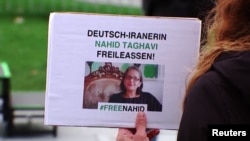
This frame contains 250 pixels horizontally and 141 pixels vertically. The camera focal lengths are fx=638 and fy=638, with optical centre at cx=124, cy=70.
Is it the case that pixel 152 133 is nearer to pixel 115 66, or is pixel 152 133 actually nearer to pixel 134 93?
pixel 134 93

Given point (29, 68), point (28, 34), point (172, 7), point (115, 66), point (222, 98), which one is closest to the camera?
point (222, 98)

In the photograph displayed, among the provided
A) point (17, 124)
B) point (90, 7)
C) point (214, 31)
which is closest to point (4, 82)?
point (17, 124)

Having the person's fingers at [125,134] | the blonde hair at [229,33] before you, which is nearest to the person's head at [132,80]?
the person's fingers at [125,134]

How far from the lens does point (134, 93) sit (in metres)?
2.22

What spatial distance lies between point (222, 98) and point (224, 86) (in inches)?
1.2

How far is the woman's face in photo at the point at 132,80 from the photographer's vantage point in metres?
2.18

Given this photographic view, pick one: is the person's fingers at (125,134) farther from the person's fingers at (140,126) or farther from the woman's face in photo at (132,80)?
the woman's face in photo at (132,80)

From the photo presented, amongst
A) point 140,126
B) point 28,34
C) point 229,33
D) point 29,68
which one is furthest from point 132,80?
point 28,34

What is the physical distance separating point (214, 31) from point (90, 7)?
919cm

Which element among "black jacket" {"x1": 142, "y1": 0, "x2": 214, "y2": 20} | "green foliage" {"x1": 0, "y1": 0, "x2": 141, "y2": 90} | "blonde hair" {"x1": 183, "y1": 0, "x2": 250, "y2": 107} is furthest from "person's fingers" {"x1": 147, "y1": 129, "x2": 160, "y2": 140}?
"green foliage" {"x1": 0, "y1": 0, "x2": 141, "y2": 90}

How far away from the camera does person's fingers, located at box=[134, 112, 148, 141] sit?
7.30 feet

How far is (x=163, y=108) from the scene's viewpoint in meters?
2.23

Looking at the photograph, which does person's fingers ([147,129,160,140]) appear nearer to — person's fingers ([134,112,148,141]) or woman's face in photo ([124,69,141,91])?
person's fingers ([134,112,148,141])

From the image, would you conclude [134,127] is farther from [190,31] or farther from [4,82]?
[4,82]
